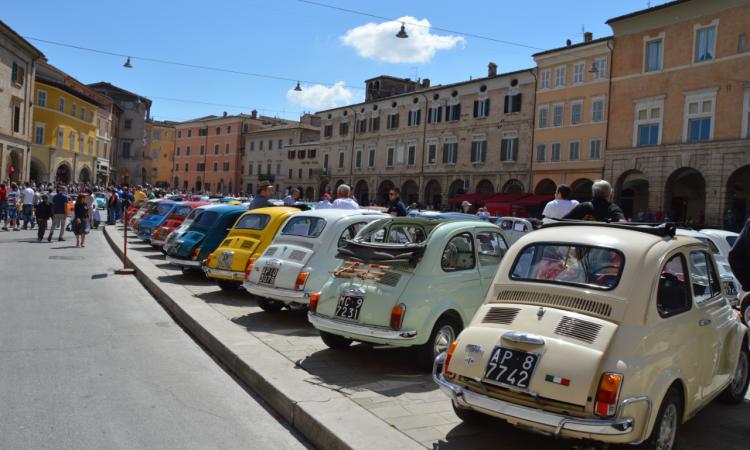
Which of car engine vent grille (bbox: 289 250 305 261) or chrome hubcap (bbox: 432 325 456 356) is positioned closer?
chrome hubcap (bbox: 432 325 456 356)

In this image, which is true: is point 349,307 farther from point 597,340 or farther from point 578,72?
point 578,72

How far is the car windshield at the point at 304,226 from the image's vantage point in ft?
31.5

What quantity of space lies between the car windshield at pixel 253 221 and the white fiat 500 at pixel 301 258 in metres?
1.33

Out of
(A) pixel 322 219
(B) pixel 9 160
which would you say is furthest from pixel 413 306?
(B) pixel 9 160

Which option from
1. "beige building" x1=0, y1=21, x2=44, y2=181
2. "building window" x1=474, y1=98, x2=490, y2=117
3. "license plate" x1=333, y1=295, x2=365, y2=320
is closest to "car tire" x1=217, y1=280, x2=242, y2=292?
"license plate" x1=333, y1=295, x2=365, y2=320

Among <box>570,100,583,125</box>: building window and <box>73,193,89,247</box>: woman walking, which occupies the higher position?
<box>570,100,583,125</box>: building window

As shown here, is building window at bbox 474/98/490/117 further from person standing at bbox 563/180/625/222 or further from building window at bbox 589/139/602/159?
person standing at bbox 563/180/625/222

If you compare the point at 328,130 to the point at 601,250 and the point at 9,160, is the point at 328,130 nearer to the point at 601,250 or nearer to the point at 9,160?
the point at 9,160

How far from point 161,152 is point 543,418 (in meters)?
106

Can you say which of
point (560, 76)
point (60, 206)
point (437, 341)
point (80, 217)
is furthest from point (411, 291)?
point (560, 76)

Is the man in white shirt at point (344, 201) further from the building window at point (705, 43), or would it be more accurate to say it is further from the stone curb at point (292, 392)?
the building window at point (705, 43)

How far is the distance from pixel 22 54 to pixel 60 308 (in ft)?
138

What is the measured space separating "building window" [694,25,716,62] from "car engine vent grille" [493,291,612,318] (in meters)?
30.8

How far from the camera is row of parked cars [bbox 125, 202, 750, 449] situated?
403cm
